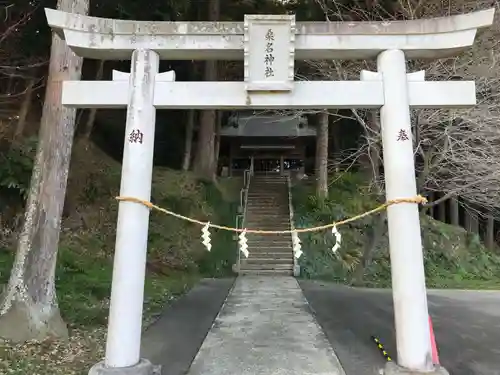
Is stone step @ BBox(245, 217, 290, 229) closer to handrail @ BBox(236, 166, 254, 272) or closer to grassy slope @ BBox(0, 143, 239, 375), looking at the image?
handrail @ BBox(236, 166, 254, 272)

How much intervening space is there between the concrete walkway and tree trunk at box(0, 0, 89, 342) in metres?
2.11

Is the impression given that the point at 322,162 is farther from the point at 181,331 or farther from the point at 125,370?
the point at 125,370

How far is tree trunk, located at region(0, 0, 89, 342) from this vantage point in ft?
18.0

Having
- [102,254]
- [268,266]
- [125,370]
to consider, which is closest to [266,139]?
[268,266]

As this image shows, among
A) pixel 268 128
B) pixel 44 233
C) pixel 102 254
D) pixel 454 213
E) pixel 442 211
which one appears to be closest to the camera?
pixel 44 233

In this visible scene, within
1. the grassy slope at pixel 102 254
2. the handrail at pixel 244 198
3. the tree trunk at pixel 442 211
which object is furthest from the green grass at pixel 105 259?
the tree trunk at pixel 442 211

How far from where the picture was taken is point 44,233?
5691 mm

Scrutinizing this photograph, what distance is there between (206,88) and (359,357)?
144 inches

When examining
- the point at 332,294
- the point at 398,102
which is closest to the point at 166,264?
the point at 332,294

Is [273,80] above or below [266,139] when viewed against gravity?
below

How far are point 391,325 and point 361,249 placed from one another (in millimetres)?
7378

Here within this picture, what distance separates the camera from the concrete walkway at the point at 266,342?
191 inches

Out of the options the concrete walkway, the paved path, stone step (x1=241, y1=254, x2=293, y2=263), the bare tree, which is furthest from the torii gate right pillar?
stone step (x1=241, y1=254, x2=293, y2=263)

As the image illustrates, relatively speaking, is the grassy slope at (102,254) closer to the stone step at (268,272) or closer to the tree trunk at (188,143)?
the stone step at (268,272)
